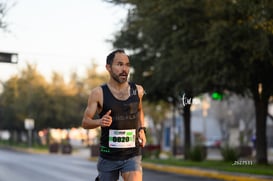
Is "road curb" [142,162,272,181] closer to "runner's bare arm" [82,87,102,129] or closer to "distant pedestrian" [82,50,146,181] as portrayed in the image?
"distant pedestrian" [82,50,146,181]

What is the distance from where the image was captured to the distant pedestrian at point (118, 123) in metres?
6.01

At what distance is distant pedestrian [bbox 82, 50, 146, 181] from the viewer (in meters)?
6.01

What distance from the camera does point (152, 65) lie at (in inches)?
1230

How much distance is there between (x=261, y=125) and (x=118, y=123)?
20241mm

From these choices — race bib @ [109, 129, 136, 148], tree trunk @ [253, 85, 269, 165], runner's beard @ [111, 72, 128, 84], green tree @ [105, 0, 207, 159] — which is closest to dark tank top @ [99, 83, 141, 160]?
race bib @ [109, 129, 136, 148]

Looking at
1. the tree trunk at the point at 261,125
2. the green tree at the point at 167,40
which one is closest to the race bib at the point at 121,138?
the green tree at the point at 167,40

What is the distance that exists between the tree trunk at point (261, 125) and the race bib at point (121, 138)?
19463 mm

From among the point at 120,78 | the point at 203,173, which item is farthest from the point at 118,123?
the point at 203,173

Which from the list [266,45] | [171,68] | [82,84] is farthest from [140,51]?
[82,84]

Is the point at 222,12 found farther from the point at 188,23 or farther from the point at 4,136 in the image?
the point at 4,136

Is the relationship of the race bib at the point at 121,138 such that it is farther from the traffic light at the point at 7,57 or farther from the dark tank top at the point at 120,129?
the traffic light at the point at 7,57

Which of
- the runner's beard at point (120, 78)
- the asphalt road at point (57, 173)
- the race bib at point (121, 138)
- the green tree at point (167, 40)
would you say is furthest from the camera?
the green tree at point (167, 40)

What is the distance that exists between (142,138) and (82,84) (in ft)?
248

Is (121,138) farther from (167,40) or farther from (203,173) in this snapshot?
(167,40)
